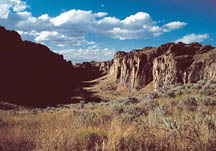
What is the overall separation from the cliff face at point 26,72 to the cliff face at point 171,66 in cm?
2961

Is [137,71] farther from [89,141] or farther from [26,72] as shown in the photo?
[89,141]

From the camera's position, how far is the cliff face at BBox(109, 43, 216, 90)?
44781 millimetres

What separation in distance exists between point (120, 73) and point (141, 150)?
78.9m

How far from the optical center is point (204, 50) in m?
51.1

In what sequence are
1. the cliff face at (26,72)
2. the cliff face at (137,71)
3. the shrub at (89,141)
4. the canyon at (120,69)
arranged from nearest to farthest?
the shrub at (89,141) < the canyon at (120,69) < the cliff face at (26,72) < the cliff face at (137,71)

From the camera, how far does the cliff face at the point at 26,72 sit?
47.6m

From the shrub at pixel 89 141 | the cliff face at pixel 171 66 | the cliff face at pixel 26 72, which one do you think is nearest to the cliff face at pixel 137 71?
the cliff face at pixel 171 66

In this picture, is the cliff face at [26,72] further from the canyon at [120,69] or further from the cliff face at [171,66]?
the cliff face at [171,66]

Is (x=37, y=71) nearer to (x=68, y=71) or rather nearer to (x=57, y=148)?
(x=68, y=71)

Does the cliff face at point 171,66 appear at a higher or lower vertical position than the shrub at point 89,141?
higher

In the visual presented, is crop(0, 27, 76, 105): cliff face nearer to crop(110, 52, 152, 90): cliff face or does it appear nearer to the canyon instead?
the canyon

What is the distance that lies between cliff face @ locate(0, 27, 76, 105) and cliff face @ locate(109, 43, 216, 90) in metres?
29.6

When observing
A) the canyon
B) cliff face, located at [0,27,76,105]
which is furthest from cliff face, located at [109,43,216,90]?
cliff face, located at [0,27,76,105]

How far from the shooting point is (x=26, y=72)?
213 feet
